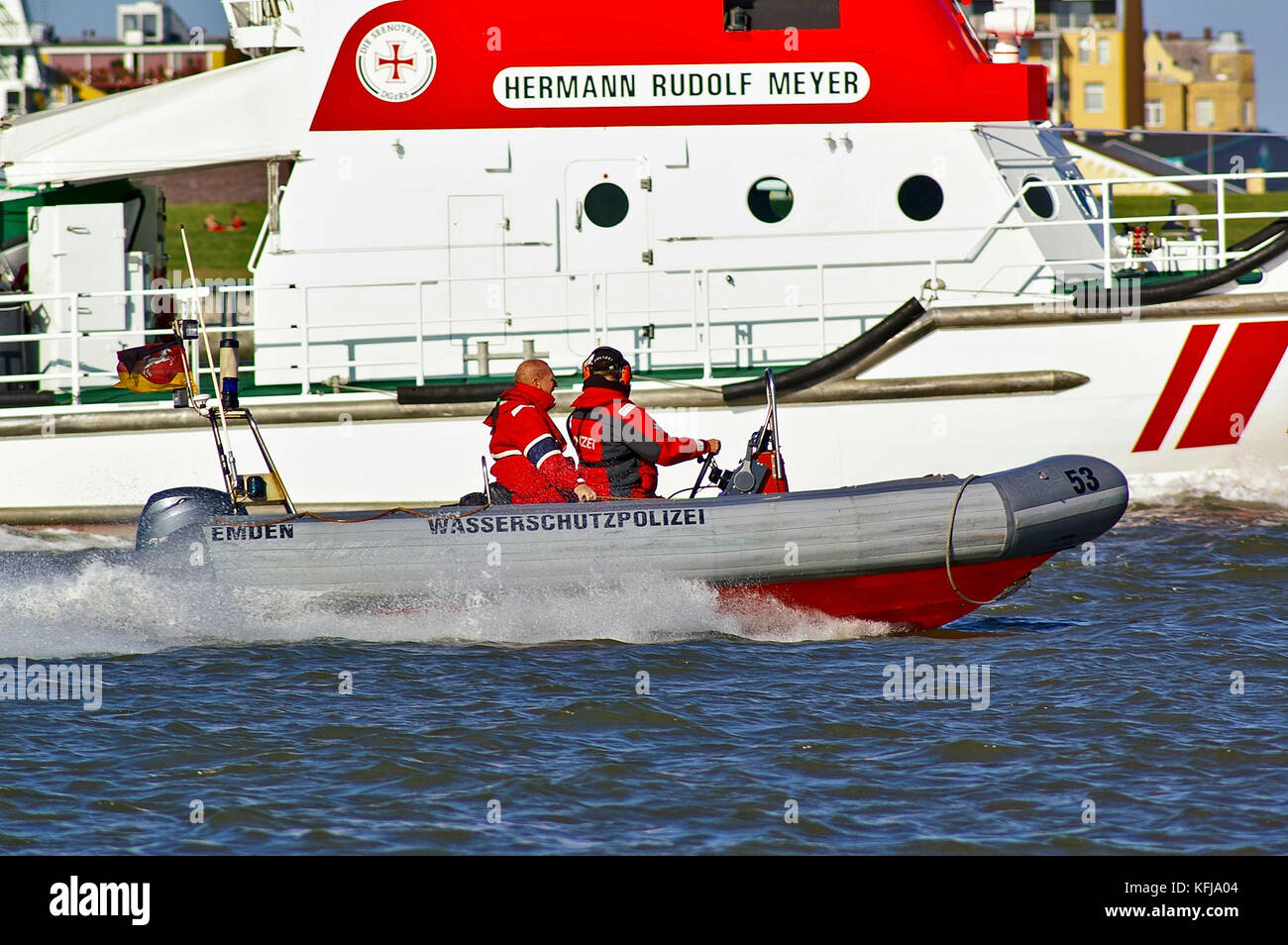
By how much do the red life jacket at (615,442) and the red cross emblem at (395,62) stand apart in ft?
13.0

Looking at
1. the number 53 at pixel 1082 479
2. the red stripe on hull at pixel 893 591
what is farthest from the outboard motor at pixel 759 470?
the number 53 at pixel 1082 479

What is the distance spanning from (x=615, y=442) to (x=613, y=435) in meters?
0.04

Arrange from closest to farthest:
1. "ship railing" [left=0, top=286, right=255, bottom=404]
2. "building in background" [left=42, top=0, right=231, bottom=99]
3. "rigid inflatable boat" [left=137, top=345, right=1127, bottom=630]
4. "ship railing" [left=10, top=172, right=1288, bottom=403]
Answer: "rigid inflatable boat" [left=137, top=345, right=1127, bottom=630], "ship railing" [left=0, top=286, right=255, bottom=404], "ship railing" [left=10, top=172, right=1288, bottom=403], "building in background" [left=42, top=0, right=231, bottom=99]

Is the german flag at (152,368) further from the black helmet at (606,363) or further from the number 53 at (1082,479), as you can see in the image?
the number 53 at (1082,479)

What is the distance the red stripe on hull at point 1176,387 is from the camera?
9.85 m

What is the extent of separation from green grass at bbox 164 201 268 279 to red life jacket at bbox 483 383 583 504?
65.2ft

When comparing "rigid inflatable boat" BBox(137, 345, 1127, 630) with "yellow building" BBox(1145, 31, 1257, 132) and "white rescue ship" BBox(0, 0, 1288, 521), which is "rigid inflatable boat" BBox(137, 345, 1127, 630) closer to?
"white rescue ship" BBox(0, 0, 1288, 521)

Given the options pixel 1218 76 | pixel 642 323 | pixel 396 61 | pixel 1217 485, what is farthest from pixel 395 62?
pixel 1218 76

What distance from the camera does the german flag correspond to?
1069 centimetres

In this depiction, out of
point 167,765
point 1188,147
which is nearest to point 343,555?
point 167,765

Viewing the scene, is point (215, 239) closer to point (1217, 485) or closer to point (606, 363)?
point (1217, 485)

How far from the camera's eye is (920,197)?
10.7 meters

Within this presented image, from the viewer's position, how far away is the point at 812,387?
9977 mm

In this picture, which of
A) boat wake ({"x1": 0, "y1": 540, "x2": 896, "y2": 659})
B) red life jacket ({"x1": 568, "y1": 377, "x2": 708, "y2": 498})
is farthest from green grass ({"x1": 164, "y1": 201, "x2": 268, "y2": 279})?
red life jacket ({"x1": 568, "y1": 377, "x2": 708, "y2": 498})
